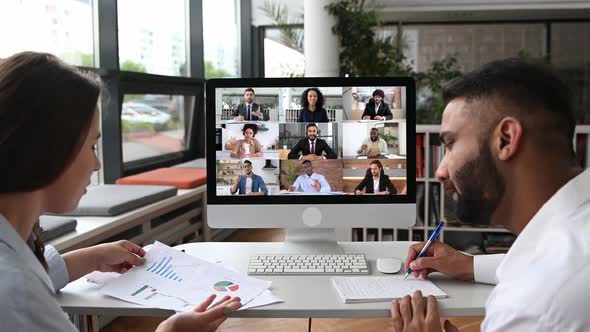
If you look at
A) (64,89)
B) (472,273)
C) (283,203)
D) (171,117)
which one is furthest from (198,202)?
(64,89)

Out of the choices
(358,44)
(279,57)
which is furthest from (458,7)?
(279,57)

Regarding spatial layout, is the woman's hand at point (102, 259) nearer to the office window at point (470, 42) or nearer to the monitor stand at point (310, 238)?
the monitor stand at point (310, 238)

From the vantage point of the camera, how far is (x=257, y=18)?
735 cm

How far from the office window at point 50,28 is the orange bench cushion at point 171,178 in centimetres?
87

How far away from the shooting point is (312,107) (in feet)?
5.91

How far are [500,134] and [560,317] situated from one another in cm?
35

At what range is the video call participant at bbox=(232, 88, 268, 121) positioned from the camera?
180 cm

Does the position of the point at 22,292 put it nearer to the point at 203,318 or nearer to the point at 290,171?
the point at 203,318

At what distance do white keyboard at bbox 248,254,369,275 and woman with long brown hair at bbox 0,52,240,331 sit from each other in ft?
2.24

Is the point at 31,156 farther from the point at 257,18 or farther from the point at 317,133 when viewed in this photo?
the point at 257,18

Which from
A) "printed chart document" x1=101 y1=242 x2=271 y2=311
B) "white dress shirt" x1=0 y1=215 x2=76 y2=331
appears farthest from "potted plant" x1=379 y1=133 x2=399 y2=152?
"white dress shirt" x1=0 y1=215 x2=76 y2=331

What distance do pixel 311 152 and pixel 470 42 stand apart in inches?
274

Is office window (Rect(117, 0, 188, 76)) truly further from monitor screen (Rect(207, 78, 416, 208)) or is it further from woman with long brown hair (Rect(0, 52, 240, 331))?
woman with long brown hair (Rect(0, 52, 240, 331))

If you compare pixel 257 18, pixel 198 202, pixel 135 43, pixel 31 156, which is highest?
pixel 257 18
